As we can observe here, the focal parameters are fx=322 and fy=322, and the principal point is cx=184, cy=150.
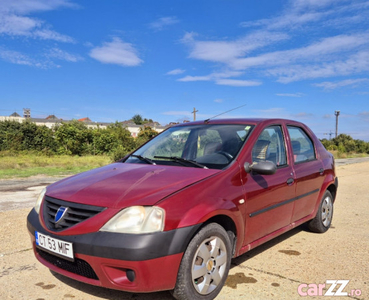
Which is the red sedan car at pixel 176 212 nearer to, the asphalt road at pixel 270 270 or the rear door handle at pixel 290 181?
the rear door handle at pixel 290 181

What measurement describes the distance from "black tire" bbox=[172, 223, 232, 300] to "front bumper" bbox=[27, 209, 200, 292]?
0.08 metres

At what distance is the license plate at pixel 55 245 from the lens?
245 centimetres

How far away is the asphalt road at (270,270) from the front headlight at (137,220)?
823mm

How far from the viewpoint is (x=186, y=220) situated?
2.42 m

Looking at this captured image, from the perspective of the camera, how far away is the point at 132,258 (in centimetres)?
224

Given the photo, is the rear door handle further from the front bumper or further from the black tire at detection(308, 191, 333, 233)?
the front bumper

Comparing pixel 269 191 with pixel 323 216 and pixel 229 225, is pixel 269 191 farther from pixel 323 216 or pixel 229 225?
pixel 323 216

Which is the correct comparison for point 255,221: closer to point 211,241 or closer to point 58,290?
point 211,241

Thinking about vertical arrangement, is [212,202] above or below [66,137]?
below

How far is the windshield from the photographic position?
3285 mm

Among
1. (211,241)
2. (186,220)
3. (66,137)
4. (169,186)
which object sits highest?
(66,137)

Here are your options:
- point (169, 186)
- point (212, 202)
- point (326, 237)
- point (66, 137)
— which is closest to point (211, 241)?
point (212, 202)

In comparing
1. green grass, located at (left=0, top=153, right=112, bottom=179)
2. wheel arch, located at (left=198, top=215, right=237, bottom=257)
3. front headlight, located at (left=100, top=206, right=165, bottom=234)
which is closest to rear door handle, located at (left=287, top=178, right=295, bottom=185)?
wheel arch, located at (left=198, top=215, right=237, bottom=257)

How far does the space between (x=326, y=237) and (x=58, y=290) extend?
3.64 meters
